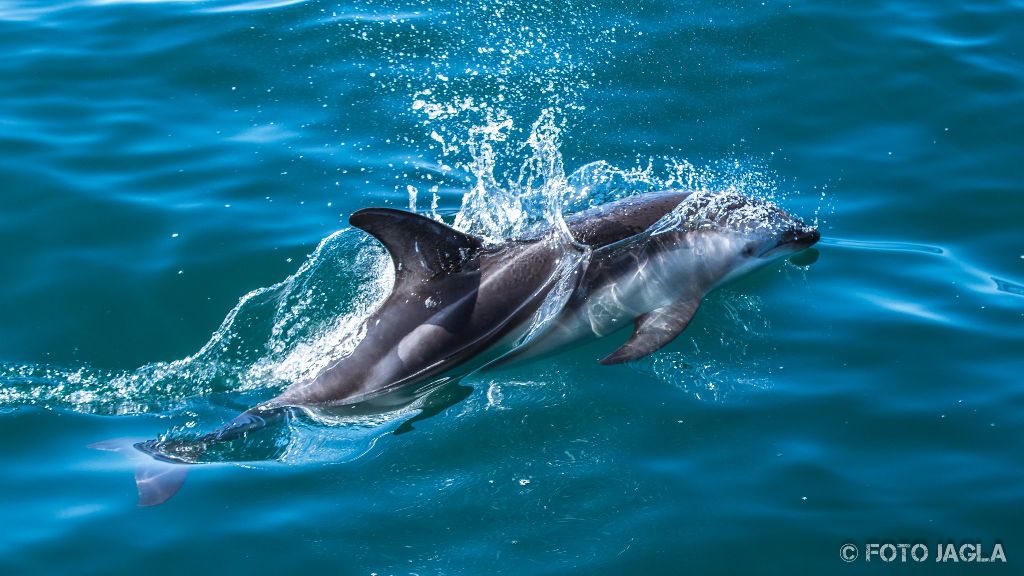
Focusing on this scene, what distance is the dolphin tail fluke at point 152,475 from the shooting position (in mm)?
6066

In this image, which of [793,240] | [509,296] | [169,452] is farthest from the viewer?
[793,240]

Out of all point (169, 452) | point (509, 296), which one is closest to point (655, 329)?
point (509, 296)

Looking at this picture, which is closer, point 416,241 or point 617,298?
point 416,241

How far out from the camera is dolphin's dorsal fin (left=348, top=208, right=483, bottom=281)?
658cm

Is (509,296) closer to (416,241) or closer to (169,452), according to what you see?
(416,241)

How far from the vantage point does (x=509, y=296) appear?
A: 23.3 ft

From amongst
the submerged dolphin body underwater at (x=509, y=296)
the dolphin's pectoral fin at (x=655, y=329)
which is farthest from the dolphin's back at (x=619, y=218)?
the dolphin's pectoral fin at (x=655, y=329)

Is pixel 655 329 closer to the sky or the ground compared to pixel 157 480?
closer to the sky

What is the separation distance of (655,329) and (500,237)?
1.37 meters

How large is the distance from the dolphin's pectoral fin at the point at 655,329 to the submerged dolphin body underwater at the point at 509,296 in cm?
1

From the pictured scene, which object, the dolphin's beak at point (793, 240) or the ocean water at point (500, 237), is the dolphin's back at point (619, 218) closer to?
the ocean water at point (500, 237)

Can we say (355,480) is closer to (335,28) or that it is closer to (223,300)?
(223,300)

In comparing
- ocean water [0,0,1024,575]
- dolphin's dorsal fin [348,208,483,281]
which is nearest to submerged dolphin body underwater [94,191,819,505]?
dolphin's dorsal fin [348,208,483,281]

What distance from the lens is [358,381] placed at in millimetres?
6832
